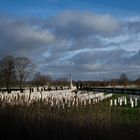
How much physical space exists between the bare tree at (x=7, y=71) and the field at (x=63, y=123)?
244 feet

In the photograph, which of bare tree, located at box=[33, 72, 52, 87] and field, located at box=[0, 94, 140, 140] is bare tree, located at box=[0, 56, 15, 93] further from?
field, located at box=[0, 94, 140, 140]

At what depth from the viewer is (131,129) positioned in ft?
34.7

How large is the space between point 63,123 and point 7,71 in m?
80.4

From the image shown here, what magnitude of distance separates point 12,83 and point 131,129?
8185 centimetres

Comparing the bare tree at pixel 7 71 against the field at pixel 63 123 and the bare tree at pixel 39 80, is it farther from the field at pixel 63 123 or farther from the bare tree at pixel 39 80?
the field at pixel 63 123

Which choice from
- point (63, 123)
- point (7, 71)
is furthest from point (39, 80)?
point (63, 123)

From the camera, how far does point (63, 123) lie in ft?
36.2

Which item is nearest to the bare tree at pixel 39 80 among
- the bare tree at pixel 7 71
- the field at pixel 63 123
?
the bare tree at pixel 7 71

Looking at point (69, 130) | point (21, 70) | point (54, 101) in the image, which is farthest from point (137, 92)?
point (21, 70)

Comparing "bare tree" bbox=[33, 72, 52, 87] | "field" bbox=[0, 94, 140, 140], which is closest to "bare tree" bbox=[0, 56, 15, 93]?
"bare tree" bbox=[33, 72, 52, 87]

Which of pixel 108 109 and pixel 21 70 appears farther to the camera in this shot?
pixel 21 70

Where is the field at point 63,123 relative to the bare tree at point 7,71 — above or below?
below

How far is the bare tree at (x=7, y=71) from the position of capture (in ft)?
286

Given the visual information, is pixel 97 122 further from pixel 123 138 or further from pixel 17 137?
pixel 17 137
